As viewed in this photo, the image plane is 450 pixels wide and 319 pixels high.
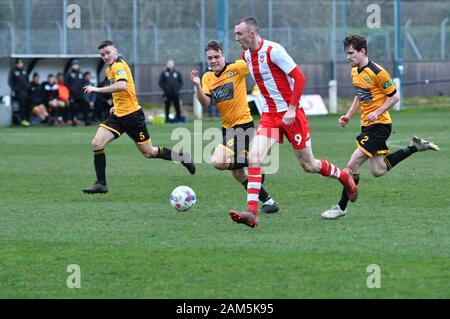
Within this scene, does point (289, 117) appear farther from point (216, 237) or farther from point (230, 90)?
point (230, 90)

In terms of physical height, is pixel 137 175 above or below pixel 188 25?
below

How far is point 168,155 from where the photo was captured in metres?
14.6

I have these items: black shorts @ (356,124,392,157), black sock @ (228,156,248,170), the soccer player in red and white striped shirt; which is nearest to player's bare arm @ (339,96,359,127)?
black shorts @ (356,124,392,157)

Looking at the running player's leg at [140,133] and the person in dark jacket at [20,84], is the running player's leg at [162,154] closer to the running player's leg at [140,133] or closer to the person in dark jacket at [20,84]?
the running player's leg at [140,133]

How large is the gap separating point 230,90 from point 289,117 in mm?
1705

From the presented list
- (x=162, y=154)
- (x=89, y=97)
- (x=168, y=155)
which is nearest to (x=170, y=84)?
(x=89, y=97)

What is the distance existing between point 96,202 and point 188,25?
978 inches

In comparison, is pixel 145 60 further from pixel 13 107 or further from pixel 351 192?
pixel 351 192

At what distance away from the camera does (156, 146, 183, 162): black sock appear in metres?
14.5

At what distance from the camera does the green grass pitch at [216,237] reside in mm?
7418

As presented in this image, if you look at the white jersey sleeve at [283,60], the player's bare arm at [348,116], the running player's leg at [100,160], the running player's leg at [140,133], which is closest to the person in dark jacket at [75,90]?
the running player's leg at [140,133]

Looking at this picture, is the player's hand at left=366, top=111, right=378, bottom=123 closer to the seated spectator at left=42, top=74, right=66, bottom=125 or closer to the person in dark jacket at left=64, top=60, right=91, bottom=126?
the person in dark jacket at left=64, top=60, right=91, bottom=126

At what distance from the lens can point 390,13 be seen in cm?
4169
